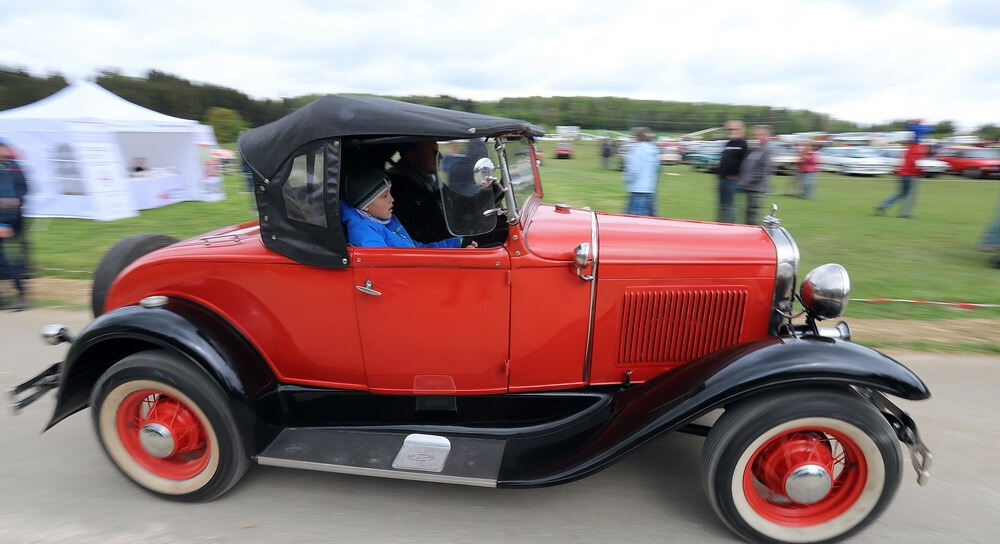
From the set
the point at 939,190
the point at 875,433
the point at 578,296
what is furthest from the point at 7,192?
the point at 939,190

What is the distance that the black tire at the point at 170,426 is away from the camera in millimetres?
2688

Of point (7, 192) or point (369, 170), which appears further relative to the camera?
point (7, 192)

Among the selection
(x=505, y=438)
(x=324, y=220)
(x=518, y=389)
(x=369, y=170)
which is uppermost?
(x=369, y=170)

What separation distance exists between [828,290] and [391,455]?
2070 mm

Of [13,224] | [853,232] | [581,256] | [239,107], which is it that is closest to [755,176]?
[853,232]

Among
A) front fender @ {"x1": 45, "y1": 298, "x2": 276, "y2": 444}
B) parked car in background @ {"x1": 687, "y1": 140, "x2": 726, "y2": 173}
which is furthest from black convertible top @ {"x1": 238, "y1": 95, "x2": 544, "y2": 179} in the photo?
parked car in background @ {"x1": 687, "y1": 140, "x2": 726, "y2": 173}

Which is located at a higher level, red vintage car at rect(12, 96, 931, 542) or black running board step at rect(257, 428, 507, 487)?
red vintage car at rect(12, 96, 931, 542)

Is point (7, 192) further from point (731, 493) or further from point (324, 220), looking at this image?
point (731, 493)

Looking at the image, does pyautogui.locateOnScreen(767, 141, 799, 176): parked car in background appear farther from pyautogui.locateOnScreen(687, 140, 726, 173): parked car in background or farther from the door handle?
the door handle

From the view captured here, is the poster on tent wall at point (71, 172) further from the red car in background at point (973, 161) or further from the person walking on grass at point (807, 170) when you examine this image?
the red car in background at point (973, 161)

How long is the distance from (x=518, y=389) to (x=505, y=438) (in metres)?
0.24

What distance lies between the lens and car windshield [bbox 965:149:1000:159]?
23.3m

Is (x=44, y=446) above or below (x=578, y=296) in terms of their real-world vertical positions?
below

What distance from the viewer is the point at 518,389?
2863 mm
